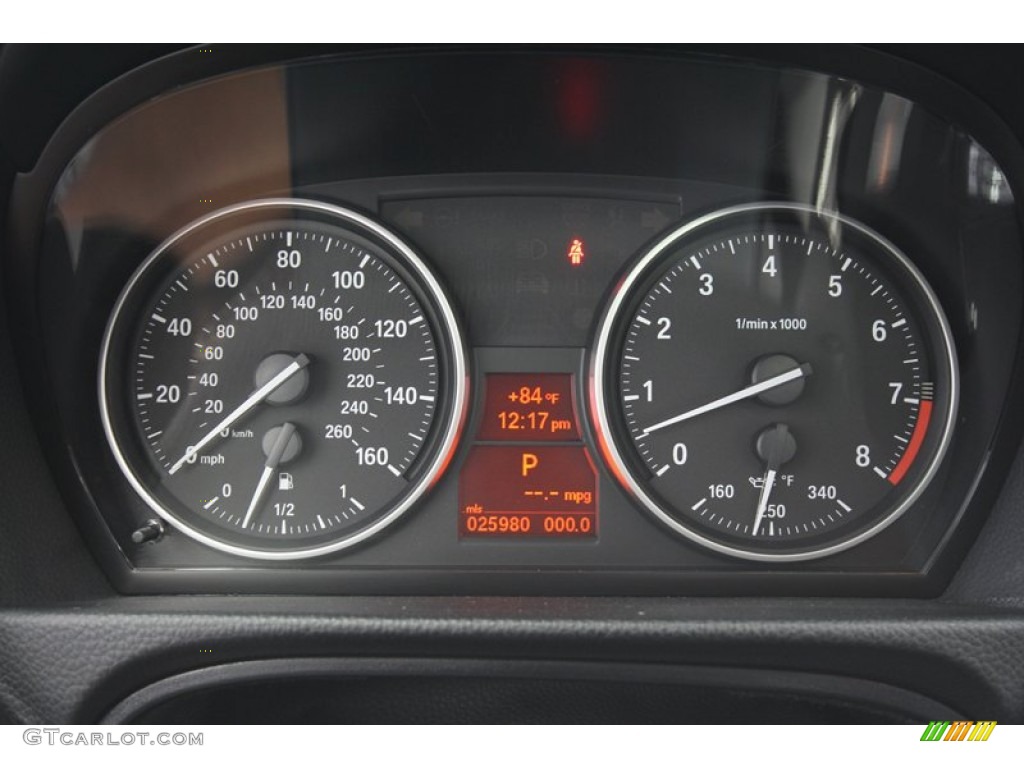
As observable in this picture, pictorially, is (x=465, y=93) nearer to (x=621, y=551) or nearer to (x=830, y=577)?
(x=621, y=551)

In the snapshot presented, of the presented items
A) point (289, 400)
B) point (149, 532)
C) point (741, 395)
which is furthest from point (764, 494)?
point (149, 532)

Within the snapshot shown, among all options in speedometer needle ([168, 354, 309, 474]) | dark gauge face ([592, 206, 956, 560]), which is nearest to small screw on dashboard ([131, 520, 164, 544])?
speedometer needle ([168, 354, 309, 474])

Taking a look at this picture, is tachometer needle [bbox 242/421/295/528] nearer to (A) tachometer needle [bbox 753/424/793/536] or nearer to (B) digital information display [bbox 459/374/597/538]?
(B) digital information display [bbox 459/374/597/538]

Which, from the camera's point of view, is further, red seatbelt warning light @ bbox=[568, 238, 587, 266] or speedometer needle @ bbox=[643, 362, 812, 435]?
red seatbelt warning light @ bbox=[568, 238, 587, 266]

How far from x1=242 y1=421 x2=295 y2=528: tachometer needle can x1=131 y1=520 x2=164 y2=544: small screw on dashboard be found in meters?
0.20

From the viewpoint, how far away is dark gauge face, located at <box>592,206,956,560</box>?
2.98 meters

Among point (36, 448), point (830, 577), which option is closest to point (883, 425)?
point (830, 577)

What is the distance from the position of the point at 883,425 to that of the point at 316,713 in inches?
59.4

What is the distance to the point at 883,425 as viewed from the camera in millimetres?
2986

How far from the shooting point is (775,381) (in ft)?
9.67
